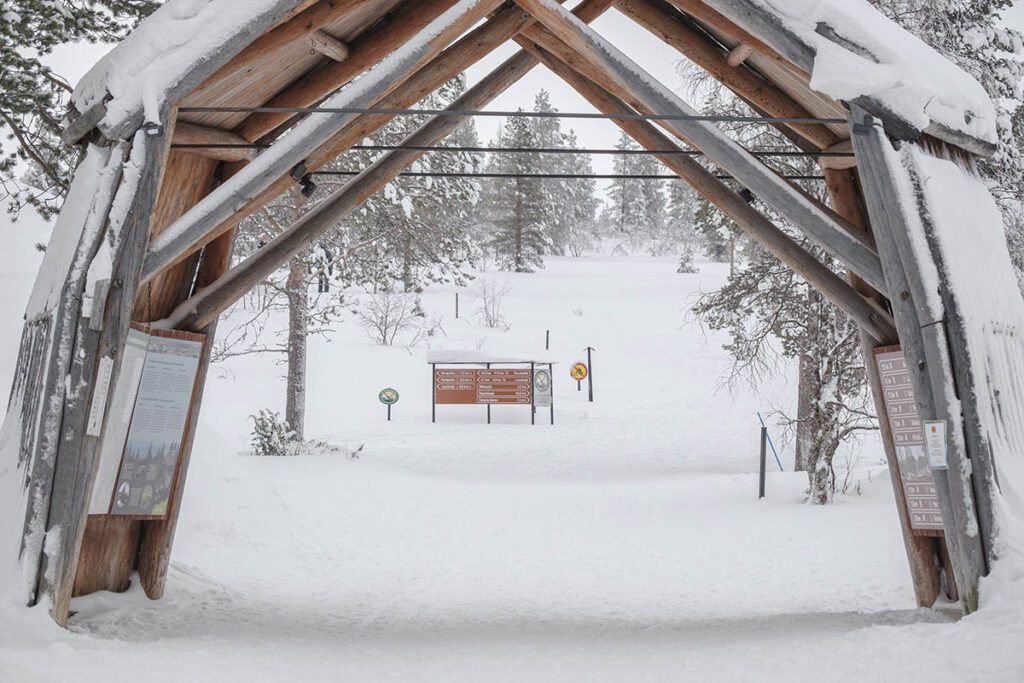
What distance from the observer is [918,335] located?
5555 mm

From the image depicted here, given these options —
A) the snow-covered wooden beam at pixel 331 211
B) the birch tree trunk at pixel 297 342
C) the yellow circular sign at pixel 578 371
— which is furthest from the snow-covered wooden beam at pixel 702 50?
the yellow circular sign at pixel 578 371

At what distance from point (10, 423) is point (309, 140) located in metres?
2.82

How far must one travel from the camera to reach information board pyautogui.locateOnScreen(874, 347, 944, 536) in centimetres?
628

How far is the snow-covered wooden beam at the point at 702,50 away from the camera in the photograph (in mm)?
7539

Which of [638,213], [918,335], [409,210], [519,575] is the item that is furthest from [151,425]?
[638,213]

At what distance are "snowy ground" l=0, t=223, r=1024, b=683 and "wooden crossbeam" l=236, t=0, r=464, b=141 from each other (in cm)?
350

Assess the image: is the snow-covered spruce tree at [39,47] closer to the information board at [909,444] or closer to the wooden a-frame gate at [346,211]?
the wooden a-frame gate at [346,211]

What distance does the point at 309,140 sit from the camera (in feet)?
19.6

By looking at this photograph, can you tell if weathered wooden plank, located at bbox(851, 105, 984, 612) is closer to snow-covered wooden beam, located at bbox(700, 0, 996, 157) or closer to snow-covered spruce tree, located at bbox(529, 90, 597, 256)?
snow-covered wooden beam, located at bbox(700, 0, 996, 157)

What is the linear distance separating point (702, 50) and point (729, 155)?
1.86m

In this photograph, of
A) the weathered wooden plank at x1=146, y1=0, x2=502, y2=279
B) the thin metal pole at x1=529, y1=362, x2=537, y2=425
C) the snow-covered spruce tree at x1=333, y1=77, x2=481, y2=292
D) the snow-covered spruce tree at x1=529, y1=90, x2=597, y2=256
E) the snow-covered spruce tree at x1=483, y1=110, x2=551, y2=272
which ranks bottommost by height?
the weathered wooden plank at x1=146, y1=0, x2=502, y2=279

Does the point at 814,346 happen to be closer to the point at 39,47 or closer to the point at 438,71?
the point at 438,71

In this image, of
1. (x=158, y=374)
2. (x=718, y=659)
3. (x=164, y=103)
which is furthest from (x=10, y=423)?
(x=718, y=659)

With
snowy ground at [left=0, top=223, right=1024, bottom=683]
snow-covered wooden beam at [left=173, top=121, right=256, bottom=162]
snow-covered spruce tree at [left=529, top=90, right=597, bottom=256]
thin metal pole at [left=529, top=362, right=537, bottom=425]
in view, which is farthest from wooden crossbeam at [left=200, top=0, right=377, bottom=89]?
snow-covered spruce tree at [left=529, top=90, right=597, bottom=256]
